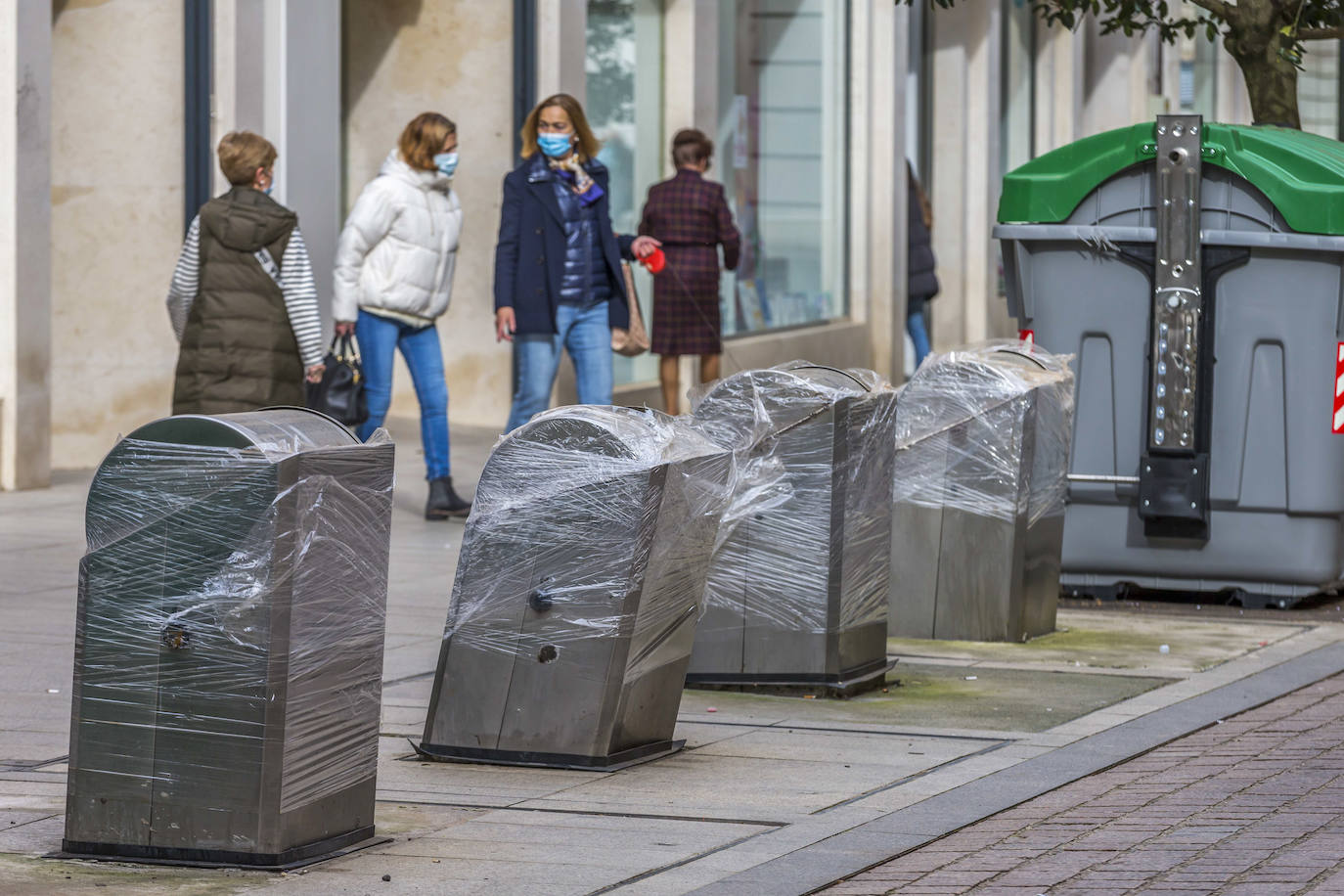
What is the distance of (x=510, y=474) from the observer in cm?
575

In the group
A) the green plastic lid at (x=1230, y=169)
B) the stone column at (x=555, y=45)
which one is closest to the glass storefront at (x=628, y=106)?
the stone column at (x=555, y=45)

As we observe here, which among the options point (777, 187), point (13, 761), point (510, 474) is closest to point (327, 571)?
point (510, 474)

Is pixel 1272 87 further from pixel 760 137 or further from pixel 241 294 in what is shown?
pixel 760 137

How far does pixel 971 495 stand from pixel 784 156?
1104 cm

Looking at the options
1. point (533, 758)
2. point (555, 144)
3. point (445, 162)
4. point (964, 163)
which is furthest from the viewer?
point (964, 163)

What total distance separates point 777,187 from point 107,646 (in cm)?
1427

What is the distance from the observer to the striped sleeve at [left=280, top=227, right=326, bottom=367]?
361 inches

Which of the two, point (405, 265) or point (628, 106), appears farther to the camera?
point (628, 106)

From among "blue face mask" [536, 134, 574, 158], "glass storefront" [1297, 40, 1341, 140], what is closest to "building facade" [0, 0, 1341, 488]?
"blue face mask" [536, 134, 574, 158]

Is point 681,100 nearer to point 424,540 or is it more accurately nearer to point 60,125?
point 60,125

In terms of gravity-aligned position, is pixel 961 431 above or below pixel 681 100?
below

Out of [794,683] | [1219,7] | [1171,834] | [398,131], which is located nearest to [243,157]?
[794,683]

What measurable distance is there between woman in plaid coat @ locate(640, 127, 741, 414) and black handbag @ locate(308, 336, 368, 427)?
3.73 meters

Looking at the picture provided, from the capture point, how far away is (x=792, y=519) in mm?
6938
